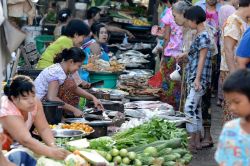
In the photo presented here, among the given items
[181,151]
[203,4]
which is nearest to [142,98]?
[203,4]

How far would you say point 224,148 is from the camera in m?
4.96

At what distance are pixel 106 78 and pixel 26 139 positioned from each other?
5222mm

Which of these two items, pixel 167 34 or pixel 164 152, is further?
pixel 167 34

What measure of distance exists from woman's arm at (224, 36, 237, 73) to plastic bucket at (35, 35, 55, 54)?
7711 mm

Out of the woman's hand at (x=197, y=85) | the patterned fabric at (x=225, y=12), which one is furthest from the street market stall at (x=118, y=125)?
the patterned fabric at (x=225, y=12)

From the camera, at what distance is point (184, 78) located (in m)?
10.4

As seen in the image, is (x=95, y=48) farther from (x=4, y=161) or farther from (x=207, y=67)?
(x=4, y=161)

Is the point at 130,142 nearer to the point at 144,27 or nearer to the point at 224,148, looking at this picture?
the point at 224,148

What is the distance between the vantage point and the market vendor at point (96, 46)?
38.8 feet

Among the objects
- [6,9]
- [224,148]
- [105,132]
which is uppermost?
[6,9]

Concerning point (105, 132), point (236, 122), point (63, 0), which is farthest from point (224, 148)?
point (63, 0)

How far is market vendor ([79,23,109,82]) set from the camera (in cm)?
1184

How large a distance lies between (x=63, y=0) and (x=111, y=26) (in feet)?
11.1

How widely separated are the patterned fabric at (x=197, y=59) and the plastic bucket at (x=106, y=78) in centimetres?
228
